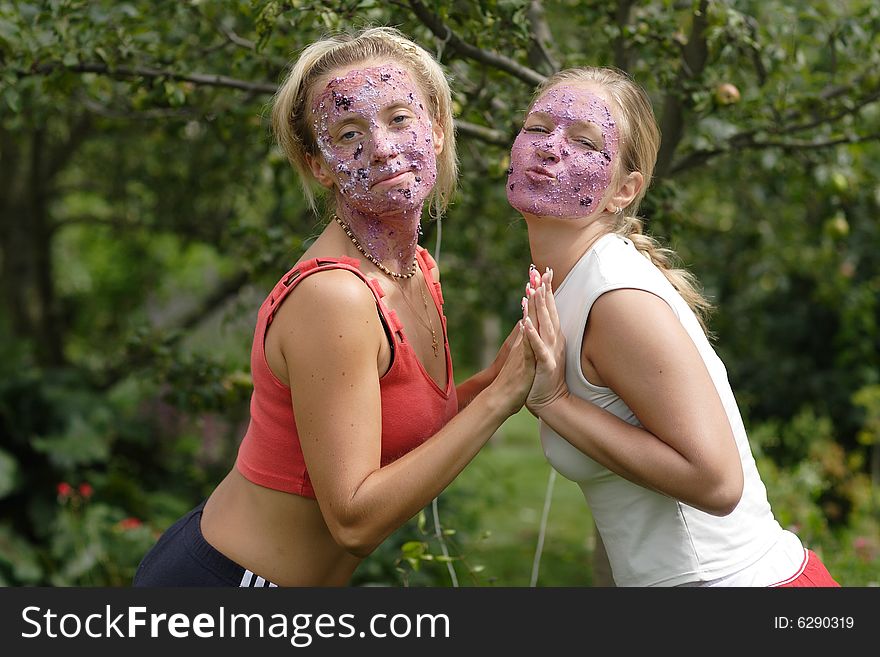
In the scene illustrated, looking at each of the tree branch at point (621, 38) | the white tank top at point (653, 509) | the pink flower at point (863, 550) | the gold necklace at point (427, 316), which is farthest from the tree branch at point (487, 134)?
the pink flower at point (863, 550)

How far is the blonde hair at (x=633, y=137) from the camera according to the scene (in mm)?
2086

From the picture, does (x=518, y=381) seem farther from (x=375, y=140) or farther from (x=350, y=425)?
(x=375, y=140)

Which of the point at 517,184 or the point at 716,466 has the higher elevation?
the point at 517,184

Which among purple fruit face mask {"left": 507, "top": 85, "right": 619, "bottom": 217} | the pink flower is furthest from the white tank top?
the pink flower

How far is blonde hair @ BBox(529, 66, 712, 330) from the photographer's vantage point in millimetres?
2086

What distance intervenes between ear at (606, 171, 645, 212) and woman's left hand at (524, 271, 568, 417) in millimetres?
307

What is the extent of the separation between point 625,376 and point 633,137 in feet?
1.97

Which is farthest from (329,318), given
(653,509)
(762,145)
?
(762,145)

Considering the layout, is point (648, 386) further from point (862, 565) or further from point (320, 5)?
point (862, 565)

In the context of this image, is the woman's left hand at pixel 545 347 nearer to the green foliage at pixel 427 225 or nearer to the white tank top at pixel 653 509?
the white tank top at pixel 653 509

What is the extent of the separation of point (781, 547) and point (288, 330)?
1067 mm

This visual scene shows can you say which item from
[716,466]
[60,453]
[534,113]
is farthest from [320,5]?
[60,453]

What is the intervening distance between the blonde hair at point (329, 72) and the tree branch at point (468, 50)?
0.39 metres

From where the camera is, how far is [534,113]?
2.11 metres
